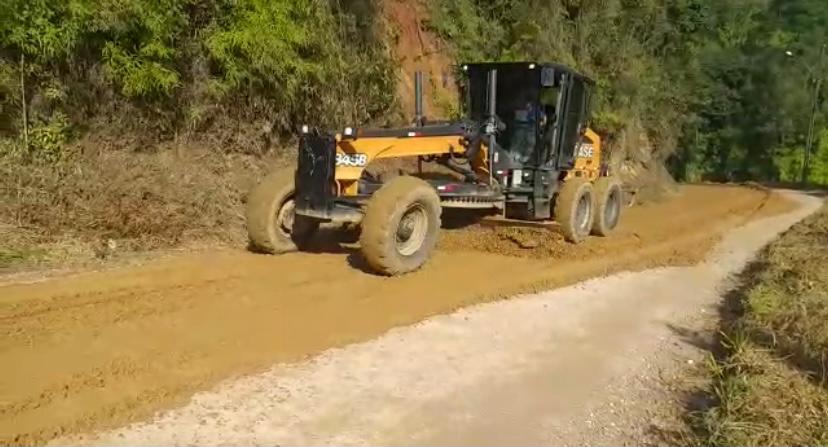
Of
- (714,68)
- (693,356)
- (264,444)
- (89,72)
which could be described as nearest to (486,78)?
(89,72)

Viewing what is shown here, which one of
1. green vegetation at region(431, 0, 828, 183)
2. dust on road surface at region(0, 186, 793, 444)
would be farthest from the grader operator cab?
green vegetation at region(431, 0, 828, 183)

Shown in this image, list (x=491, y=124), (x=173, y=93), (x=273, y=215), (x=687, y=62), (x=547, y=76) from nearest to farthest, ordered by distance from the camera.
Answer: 1. (x=273, y=215)
2. (x=173, y=93)
3. (x=491, y=124)
4. (x=547, y=76)
5. (x=687, y=62)

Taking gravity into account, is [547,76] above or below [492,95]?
above

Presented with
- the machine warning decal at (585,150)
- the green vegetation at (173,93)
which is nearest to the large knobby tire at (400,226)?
the green vegetation at (173,93)

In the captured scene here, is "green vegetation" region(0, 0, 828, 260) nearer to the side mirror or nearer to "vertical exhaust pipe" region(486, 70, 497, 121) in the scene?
"vertical exhaust pipe" region(486, 70, 497, 121)

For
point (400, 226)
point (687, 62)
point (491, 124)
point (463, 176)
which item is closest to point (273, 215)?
point (400, 226)

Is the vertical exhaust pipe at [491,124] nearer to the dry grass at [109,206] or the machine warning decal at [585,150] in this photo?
the machine warning decal at [585,150]

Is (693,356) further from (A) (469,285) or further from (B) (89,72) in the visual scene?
(B) (89,72)

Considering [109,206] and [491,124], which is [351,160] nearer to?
[491,124]

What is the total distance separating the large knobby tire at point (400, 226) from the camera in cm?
841

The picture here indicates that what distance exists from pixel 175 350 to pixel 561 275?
5.06 metres

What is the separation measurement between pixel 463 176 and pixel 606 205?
A: 3.25 m

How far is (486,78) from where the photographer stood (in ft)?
39.3

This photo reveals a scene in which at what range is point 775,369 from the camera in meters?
5.51
